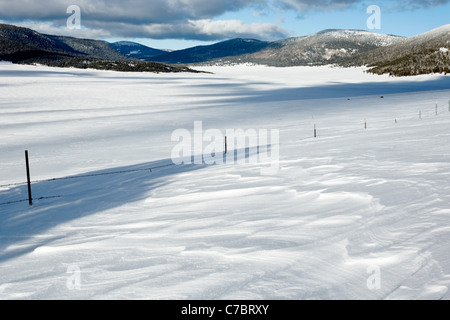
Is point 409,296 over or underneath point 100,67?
underneath

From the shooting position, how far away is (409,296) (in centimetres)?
304

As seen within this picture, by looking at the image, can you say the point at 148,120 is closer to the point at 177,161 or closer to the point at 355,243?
the point at 177,161

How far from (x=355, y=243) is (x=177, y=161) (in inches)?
308

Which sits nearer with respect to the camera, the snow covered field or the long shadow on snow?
the snow covered field

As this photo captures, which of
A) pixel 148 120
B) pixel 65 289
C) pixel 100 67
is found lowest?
pixel 65 289

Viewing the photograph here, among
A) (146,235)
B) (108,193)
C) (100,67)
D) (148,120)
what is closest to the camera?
(146,235)

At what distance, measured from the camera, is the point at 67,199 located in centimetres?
730

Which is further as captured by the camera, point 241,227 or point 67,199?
point 67,199

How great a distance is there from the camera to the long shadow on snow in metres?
5.18

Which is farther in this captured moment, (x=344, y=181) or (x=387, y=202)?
(x=344, y=181)

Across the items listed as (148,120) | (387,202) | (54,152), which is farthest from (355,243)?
(148,120)

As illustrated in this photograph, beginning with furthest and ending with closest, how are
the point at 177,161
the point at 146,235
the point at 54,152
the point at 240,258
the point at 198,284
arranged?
the point at 54,152 → the point at 177,161 → the point at 146,235 → the point at 240,258 → the point at 198,284

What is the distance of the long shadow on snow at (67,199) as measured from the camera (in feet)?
17.0

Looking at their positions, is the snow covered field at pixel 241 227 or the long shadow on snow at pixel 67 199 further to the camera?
the long shadow on snow at pixel 67 199
